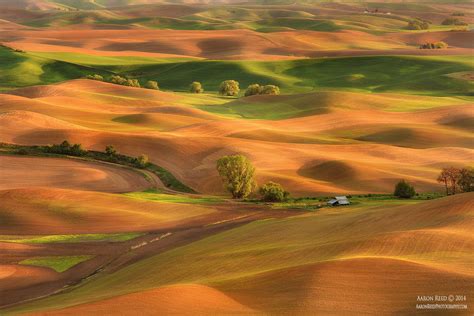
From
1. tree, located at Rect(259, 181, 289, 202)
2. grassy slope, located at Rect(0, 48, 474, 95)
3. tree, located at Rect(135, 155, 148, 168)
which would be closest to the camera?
tree, located at Rect(259, 181, 289, 202)

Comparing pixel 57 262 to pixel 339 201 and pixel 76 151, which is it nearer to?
pixel 339 201

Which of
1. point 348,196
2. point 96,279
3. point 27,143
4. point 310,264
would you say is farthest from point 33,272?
point 27,143

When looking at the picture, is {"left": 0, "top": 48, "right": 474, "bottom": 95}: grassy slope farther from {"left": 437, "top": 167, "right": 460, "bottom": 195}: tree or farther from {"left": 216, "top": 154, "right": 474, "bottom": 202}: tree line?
{"left": 216, "top": 154, "right": 474, "bottom": 202}: tree line

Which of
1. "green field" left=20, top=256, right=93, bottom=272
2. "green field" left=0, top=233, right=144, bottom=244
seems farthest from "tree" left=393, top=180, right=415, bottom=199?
"green field" left=20, top=256, right=93, bottom=272

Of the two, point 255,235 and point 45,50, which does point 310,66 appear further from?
point 255,235

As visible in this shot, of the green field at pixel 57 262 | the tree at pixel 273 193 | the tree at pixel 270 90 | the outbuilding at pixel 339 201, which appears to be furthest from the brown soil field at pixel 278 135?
the green field at pixel 57 262

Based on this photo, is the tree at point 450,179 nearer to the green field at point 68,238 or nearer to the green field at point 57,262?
the green field at point 68,238
